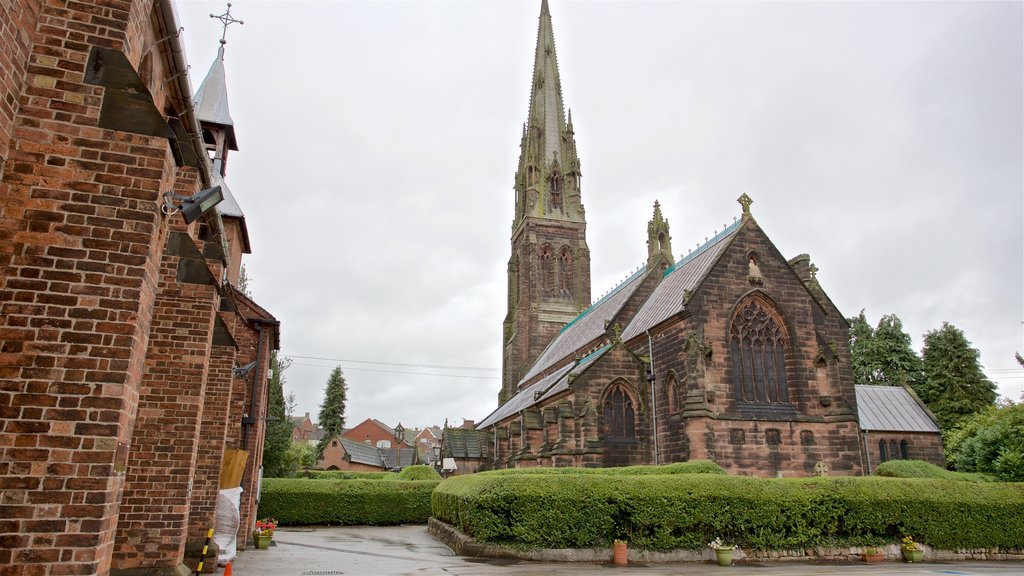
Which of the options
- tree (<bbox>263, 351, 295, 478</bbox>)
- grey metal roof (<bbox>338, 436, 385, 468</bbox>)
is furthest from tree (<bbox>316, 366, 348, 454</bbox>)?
tree (<bbox>263, 351, 295, 478</bbox>)

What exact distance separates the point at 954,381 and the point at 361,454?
55.5 meters

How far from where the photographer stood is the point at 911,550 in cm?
1598

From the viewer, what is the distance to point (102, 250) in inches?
198

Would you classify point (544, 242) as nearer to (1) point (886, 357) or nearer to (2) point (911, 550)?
(1) point (886, 357)

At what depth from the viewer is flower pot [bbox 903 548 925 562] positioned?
52.4 ft

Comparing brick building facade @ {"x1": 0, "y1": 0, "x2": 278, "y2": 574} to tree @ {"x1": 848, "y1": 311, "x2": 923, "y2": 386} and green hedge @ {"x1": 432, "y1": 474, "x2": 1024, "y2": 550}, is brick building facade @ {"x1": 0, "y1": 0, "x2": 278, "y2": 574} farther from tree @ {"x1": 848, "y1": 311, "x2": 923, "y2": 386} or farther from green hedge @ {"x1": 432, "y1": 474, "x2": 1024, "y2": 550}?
tree @ {"x1": 848, "y1": 311, "x2": 923, "y2": 386}

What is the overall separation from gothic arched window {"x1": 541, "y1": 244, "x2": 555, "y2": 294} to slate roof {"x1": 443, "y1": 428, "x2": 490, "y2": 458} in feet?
47.7

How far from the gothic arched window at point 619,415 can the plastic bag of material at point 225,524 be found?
48.0 ft

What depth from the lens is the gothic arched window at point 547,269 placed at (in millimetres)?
51281

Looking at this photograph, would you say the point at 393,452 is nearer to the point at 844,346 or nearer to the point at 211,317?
the point at 844,346

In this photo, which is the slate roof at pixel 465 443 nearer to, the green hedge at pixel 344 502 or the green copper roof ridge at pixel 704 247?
the green hedge at pixel 344 502

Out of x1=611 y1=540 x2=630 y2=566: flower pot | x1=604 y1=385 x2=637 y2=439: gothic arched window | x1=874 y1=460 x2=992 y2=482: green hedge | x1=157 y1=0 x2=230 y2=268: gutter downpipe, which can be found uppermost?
x1=157 y1=0 x2=230 y2=268: gutter downpipe

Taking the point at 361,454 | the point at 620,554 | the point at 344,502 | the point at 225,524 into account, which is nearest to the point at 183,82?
the point at 225,524

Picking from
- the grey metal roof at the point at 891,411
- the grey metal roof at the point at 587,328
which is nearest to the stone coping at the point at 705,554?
the grey metal roof at the point at 891,411
